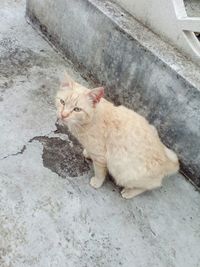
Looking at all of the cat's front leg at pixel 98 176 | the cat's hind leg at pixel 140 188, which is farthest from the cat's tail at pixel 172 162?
the cat's front leg at pixel 98 176

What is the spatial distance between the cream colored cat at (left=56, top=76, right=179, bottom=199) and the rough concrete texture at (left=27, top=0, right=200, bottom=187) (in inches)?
13.7

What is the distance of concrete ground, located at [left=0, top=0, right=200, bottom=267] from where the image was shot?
294 cm

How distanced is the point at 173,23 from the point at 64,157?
4.93ft

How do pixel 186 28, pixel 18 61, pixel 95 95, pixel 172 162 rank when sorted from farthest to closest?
pixel 18 61 < pixel 186 28 < pixel 172 162 < pixel 95 95

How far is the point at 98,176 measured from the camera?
3338mm

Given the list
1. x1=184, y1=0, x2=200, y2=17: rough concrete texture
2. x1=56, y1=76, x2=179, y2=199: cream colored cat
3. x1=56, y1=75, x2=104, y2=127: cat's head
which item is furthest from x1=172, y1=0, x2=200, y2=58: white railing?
x1=56, y1=75, x2=104, y2=127: cat's head

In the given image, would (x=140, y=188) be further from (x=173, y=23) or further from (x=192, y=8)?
(x=192, y=8)

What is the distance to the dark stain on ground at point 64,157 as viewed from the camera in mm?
3457

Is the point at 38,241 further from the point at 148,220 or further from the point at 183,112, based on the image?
the point at 183,112

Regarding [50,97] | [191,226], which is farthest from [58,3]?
[191,226]

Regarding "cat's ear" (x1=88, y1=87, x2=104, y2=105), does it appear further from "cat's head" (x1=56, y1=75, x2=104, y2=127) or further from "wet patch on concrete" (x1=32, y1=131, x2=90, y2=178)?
"wet patch on concrete" (x1=32, y1=131, x2=90, y2=178)

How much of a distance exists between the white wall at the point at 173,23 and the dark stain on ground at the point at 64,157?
1.27m

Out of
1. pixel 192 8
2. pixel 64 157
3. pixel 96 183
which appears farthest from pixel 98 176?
pixel 192 8

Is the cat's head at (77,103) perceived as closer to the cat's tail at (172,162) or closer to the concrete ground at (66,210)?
the concrete ground at (66,210)
